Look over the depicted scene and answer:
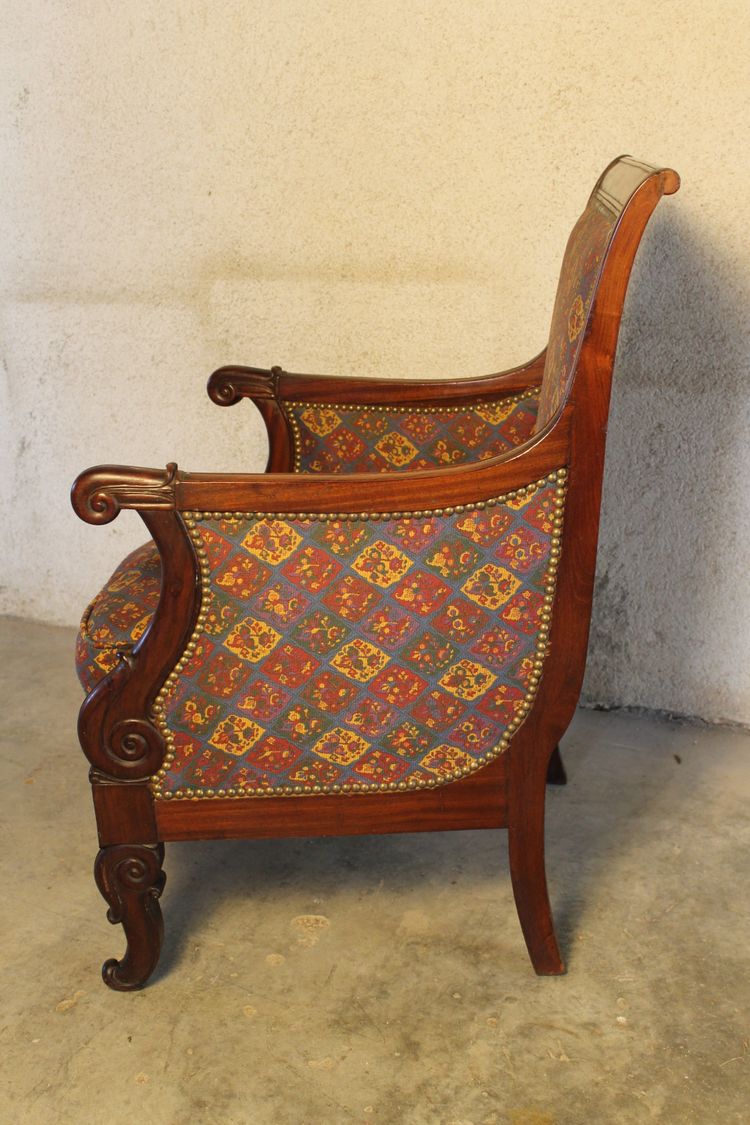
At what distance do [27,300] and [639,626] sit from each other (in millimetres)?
1727

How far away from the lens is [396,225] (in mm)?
2289

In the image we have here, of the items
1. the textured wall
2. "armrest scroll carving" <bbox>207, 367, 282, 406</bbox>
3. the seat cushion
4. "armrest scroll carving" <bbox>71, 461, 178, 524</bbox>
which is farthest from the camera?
the textured wall

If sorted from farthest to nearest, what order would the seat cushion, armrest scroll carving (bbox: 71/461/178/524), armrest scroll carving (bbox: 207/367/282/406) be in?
armrest scroll carving (bbox: 207/367/282/406) → the seat cushion → armrest scroll carving (bbox: 71/461/178/524)

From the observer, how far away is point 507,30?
208cm

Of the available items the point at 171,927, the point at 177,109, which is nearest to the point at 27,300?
the point at 177,109

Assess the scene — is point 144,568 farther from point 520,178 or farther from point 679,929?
point 520,178

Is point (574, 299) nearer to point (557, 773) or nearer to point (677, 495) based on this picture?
point (677, 495)

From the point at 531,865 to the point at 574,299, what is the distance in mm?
804

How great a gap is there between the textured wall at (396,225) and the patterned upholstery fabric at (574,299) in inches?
19.3

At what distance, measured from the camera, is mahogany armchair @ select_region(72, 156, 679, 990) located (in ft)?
4.33

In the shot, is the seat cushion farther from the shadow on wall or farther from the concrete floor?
the shadow on wall

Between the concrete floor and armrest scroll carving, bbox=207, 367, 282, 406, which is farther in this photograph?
armrest scroll carving, bbox=207, 367, 282, 406

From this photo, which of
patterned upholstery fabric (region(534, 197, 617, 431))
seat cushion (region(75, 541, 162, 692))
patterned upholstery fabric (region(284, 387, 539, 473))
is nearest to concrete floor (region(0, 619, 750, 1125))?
seat cushion (region(75, 541, 162, 692))

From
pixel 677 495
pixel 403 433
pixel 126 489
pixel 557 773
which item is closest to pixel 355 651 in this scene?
pixel 126 489
